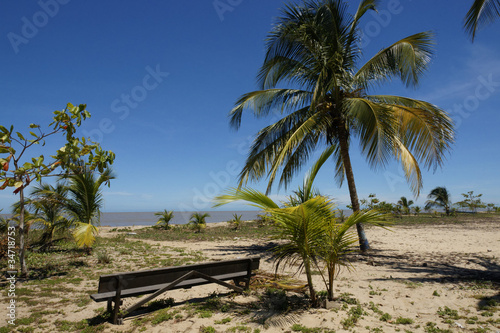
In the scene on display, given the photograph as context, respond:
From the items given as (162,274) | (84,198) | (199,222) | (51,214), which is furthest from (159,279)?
(199,222)

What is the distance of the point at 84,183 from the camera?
831cm

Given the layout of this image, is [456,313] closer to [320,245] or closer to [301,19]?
[320,245]

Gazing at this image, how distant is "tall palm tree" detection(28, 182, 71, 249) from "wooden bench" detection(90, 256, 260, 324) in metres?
5.73

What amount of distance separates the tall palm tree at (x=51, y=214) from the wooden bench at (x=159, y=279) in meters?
5.73

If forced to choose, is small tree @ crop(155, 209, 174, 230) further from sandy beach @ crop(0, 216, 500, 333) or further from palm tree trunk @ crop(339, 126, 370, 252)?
palm tree trunk @ crop(339, 126, 370, 252)

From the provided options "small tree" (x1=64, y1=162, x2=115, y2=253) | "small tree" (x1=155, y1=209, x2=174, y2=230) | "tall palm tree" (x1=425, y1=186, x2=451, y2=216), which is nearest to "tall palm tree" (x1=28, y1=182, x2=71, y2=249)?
"small tree" (x1=64, y1=162, x2=115, y2=253)

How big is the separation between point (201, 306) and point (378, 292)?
313cm

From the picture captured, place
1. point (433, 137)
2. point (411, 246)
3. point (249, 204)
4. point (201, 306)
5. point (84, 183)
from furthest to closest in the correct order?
point (411, 246), point (84, 183), point (433, 137), point (201, 306), point (249, 204)

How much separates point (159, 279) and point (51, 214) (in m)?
8.22

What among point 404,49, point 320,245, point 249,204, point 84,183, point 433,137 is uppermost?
point 404,49

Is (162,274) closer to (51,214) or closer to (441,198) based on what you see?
(51,214)

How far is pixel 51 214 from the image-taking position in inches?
391

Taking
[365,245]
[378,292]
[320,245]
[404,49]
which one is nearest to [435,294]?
[378,292]

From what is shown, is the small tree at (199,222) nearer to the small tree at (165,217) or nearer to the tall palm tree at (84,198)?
the small tree at (165,217)
